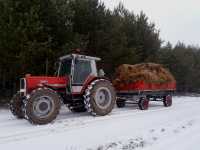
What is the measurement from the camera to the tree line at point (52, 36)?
47.0 ft

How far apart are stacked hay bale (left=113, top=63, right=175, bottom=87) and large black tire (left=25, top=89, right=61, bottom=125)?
515 cm

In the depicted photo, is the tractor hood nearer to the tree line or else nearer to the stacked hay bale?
the tree line

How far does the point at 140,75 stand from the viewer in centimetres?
1482

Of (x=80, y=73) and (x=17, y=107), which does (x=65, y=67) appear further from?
(x=17, y=107)

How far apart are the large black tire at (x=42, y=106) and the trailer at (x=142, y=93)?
4908 mm

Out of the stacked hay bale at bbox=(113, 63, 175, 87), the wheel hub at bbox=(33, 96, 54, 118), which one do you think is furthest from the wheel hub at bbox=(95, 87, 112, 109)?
the stacked hay bale at bbox=(113, 63, 175, 87)

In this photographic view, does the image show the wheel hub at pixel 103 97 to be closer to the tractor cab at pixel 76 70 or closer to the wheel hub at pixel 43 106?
the tractor cab at pixel 76 70

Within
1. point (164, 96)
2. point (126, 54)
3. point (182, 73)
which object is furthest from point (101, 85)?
point (182, 73)

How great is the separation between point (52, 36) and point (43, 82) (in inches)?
216

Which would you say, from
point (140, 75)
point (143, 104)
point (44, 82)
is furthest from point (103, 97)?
point (140, 75)

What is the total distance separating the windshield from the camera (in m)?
12.1

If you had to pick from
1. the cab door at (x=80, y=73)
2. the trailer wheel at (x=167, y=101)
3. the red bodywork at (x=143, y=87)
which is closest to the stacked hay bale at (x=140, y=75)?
→ the red bodywork at (x=143, y=87)

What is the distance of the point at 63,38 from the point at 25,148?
1012cm

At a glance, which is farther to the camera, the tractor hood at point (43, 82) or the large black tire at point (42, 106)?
the tractor hood at point (43, 82)
